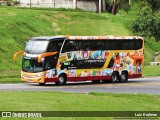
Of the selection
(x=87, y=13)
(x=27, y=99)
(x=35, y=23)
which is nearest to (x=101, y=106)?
(x=27, y=99)

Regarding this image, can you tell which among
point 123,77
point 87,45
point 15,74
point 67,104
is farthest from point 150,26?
point 67,104

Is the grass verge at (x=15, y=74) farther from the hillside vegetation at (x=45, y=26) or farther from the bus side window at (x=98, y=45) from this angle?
the bus side window at (x=98, y=45)

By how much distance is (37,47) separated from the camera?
36.1 metres

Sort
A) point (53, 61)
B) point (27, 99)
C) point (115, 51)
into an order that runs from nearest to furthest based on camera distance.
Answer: point (27, 99) → point (53, 61) → point (115, 51)

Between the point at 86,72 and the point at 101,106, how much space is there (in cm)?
1760

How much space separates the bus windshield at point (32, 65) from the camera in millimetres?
35844

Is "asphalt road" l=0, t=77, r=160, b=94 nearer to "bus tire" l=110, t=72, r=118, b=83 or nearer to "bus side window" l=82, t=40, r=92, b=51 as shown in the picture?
"bus tire" l=110, t=72, r=118, b=83

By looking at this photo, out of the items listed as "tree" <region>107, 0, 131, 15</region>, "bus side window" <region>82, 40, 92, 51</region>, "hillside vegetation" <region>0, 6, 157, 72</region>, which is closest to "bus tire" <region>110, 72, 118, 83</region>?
"bus side window" <region>82, 40, 92, 51</region>

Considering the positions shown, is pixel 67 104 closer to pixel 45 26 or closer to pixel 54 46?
pixel 54 46

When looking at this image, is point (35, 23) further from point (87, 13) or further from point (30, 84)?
point (30, 84)

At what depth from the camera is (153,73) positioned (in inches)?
1930

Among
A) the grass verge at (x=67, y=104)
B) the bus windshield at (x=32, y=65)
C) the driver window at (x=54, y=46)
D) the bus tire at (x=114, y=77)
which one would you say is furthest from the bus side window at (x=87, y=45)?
the grass verge at (x=67, y=104)

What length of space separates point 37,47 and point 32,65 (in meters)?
1.13

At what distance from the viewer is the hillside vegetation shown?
49.6 meters
